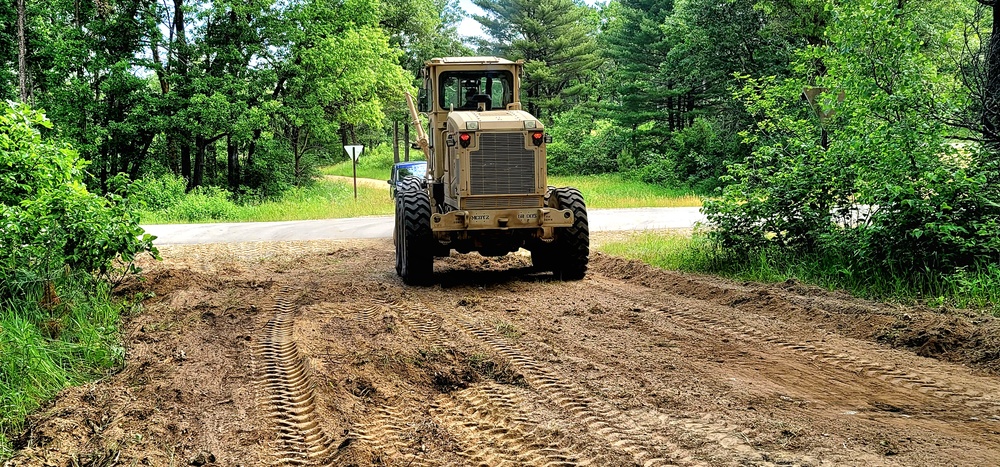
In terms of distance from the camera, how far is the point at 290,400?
16.4 ft

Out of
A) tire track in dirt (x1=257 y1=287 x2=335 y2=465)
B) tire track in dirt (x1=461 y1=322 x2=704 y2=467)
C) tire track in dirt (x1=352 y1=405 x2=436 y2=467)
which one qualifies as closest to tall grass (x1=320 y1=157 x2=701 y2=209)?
tire track in dirt (x1=257 y1=287 x2=335 y2=465)

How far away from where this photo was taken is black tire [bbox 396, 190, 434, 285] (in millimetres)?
9523

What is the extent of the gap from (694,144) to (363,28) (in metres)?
15.9

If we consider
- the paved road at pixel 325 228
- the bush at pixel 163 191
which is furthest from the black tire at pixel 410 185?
the bush at pixel 163 191

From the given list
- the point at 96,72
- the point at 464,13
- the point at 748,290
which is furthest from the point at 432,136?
the point at 464,13

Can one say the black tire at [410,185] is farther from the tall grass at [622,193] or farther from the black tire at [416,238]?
the tall grass at [622,193]

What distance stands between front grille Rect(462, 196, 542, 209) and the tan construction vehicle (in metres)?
0.01

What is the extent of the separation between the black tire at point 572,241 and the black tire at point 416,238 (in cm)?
170

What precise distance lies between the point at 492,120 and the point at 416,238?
1788 millimetres

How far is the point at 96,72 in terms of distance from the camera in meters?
26.5

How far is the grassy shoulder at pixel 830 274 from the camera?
7.24 metres

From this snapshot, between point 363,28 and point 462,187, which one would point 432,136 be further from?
point 363,28

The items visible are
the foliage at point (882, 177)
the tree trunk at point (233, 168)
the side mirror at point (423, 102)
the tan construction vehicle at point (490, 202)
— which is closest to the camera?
the foliage at point (882, 177)

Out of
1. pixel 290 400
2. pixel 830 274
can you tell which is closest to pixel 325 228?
pixel 830 274
